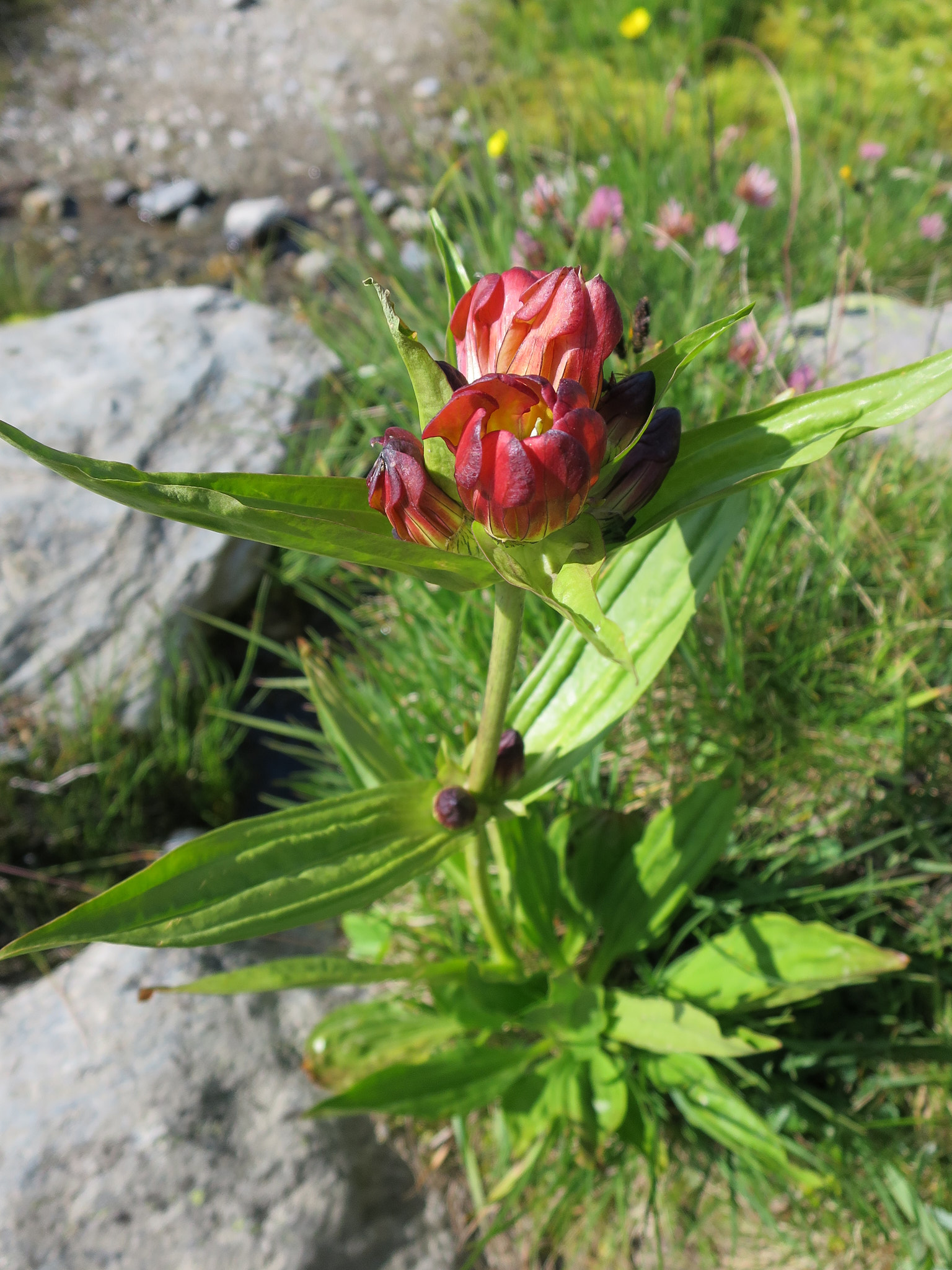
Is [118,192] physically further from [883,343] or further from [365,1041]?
[365,1041]

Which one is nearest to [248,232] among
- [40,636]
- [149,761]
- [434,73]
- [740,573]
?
[434,73]

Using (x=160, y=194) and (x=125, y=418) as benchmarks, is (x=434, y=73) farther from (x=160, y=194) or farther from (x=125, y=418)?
(x=125, y=418)

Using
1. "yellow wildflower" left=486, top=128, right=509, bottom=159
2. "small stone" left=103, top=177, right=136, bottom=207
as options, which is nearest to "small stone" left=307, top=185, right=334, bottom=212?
"small stone" left=103, top=177, right=136, bottom=207

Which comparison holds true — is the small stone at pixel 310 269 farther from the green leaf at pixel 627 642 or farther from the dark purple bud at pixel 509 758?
the dark purple bud at pixel 509 758

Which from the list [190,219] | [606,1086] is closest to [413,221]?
[190,219]

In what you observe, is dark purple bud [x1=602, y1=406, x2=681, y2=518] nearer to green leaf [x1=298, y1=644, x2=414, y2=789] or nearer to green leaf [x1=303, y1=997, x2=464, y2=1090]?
green leaf [x1=298, y1=644, x2=414, y2=789]

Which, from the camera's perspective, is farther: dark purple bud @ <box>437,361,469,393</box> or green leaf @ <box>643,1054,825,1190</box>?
green leaf @ <box>643,1054,825,1190</box>

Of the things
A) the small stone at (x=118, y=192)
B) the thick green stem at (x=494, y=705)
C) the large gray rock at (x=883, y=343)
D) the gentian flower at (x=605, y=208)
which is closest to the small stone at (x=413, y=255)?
the gentian flower at (x=605, y=208)
